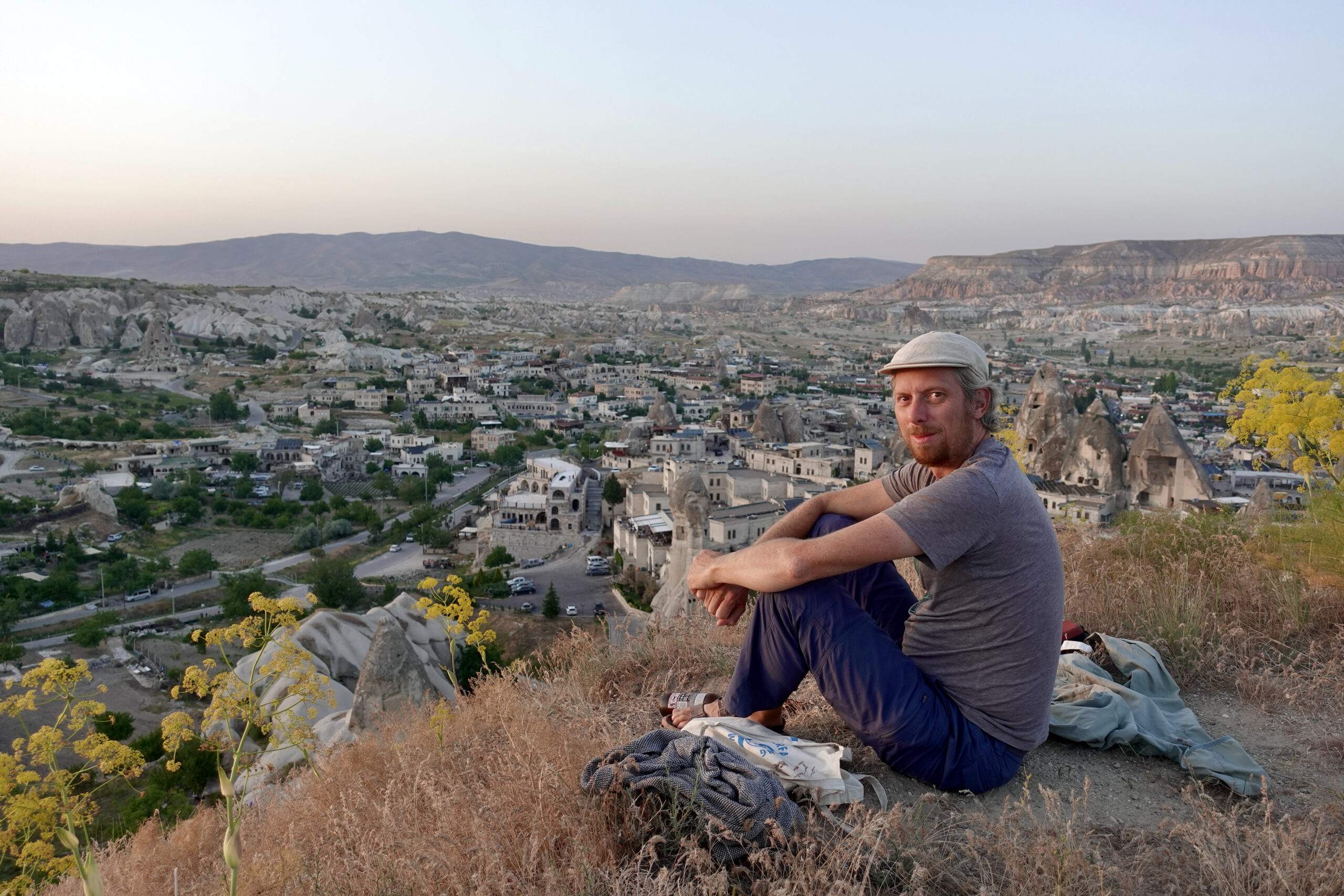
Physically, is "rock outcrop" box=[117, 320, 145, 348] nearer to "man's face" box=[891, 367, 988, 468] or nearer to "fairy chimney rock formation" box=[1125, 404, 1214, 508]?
"fairy chimney rock formation" box=[1125, 404, 1214, 508]

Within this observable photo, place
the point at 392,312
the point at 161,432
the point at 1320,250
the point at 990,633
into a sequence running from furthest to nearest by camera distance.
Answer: the point at 1320,250
the point at 392,312
the point at 161,432
the point at 990,633

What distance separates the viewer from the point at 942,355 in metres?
1.73

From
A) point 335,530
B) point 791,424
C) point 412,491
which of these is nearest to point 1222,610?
point 335,530

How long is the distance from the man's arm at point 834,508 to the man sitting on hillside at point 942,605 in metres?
0.19

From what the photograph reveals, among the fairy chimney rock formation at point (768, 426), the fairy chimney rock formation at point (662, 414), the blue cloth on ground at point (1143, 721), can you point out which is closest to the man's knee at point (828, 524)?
the blue cloth on ground at point (1143, 721)

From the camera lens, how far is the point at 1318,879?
1384mm

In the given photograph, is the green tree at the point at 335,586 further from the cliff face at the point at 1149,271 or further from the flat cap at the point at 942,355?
the cliff face at the point at 1149,271

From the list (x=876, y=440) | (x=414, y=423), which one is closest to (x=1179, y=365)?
(x=876, y=440)

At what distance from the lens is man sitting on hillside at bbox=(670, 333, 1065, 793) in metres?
1.65

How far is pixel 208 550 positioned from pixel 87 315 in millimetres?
37794

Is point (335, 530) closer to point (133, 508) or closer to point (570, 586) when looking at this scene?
point (133, 508)

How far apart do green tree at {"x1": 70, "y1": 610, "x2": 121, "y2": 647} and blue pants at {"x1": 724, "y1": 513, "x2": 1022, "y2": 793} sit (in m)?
15.4

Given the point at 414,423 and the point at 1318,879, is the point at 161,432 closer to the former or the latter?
the point at 414,423

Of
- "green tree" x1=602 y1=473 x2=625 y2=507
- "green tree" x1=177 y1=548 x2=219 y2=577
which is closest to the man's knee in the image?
"green tree" x1=177 y1=548 x2=219 y2=577
